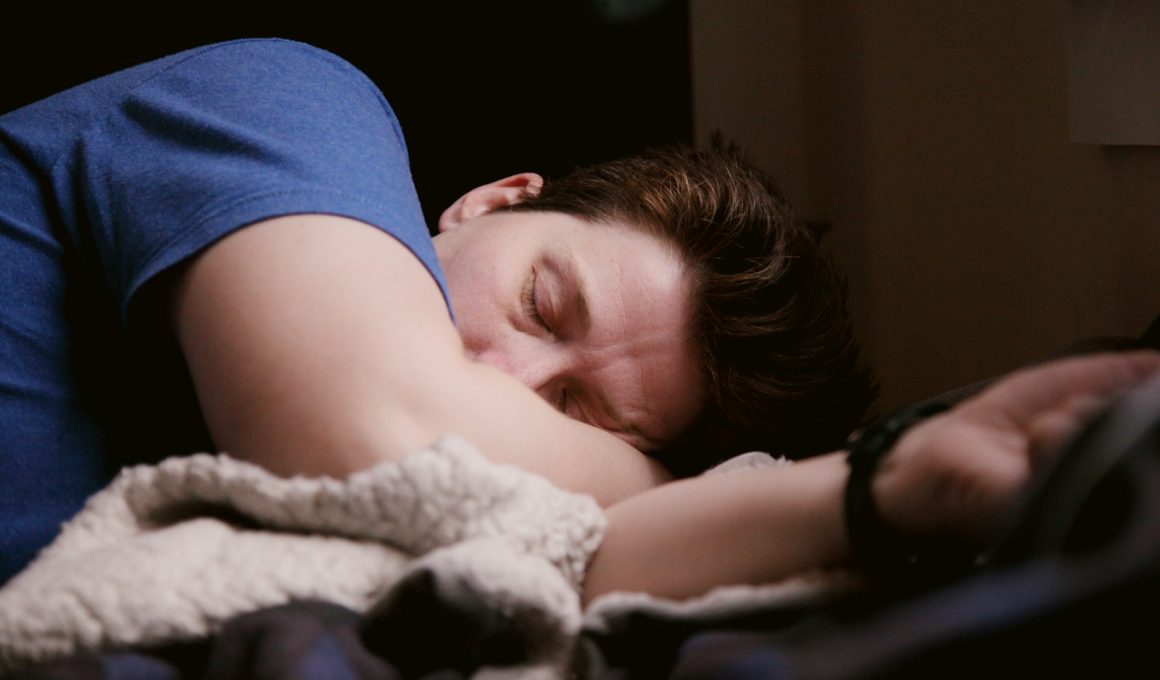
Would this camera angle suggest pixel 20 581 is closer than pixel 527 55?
Yes

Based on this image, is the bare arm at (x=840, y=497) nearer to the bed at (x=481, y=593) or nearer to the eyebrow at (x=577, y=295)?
the bed at (x=481, y=593)

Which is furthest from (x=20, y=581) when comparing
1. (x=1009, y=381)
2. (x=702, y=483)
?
(x=1009, y=381)

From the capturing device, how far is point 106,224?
70 centimetres

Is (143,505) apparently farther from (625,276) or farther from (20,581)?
(625,276)

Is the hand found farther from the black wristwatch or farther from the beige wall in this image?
the beige wall

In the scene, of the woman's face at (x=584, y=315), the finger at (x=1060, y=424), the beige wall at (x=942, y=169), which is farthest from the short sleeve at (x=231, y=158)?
the beige wall at (x=942, y=169)

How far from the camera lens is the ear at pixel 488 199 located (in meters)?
1.07

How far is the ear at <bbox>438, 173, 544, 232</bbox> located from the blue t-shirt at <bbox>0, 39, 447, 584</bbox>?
26cm

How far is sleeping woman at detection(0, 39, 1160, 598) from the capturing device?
520 millimetres

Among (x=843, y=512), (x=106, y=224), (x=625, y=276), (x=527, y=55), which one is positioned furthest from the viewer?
(x=527, y=55)

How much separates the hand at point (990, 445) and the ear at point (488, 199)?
655 millimetres

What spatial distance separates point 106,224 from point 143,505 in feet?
0.74

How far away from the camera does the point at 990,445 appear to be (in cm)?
42

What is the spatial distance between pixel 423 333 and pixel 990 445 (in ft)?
1.00
